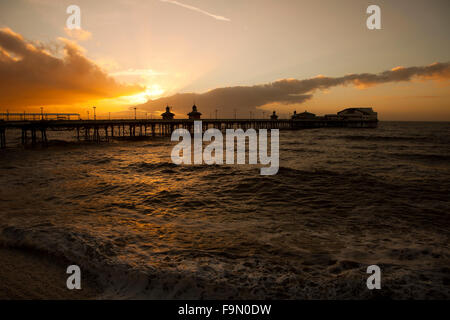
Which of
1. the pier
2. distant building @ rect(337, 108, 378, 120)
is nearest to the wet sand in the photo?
the pier

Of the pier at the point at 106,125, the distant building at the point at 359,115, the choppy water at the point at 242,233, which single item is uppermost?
the distant building at the point at 359,115

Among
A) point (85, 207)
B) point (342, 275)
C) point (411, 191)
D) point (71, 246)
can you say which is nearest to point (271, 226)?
point (342, 275)

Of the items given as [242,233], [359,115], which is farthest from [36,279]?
[359,115]

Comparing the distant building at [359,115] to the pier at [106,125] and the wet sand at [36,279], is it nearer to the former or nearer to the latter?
the pier at [106,125]

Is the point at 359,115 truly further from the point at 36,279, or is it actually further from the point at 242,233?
the point at 36,279

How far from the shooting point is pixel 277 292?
3.69m

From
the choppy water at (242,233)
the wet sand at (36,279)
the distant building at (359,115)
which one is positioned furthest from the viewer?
the distant building at (359,115)

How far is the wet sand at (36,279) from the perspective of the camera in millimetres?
3486

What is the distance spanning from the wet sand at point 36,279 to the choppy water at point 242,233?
29cm

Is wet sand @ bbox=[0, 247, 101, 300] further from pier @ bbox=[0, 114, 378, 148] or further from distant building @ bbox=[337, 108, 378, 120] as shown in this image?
distant building @ bbox=[337, 108, 378, 120]

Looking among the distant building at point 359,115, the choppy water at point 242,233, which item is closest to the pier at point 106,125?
the distant building at point 359,115

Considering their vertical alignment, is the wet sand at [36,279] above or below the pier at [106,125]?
below

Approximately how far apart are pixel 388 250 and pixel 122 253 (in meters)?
5.69
